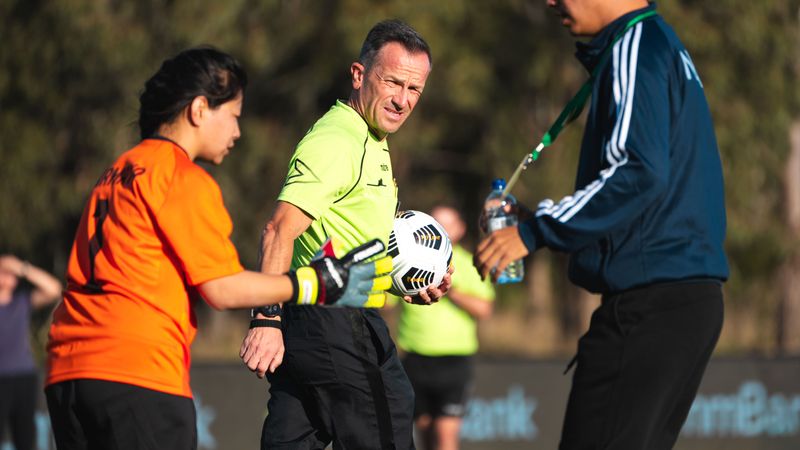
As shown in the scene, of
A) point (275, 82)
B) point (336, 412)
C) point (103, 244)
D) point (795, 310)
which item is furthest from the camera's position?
point (275, 82)

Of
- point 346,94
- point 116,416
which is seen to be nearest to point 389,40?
point 116,416

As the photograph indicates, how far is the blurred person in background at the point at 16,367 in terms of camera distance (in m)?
10.2

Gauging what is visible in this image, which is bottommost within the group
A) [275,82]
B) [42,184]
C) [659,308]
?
[659,308]

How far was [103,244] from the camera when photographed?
163 inches

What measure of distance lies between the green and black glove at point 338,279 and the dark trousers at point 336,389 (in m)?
0.79

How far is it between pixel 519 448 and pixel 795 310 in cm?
1254

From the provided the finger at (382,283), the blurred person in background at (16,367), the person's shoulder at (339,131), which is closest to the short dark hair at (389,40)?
the person's shoulder at (339,131)

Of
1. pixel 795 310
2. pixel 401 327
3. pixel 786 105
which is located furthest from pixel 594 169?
pixel 795 310

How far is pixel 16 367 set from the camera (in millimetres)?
10297

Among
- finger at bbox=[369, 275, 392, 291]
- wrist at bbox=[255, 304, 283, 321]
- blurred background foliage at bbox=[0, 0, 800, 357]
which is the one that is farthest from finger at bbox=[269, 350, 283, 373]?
blurred background foliage at bbox=[0, 0, 800, 357]

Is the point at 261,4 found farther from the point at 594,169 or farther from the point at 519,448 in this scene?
the point at 594,169

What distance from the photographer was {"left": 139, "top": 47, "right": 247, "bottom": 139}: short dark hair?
4.27 meters

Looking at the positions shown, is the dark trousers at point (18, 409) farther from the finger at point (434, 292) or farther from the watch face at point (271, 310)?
the watch face at point (271, 310)

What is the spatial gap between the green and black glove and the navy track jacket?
0.57m
